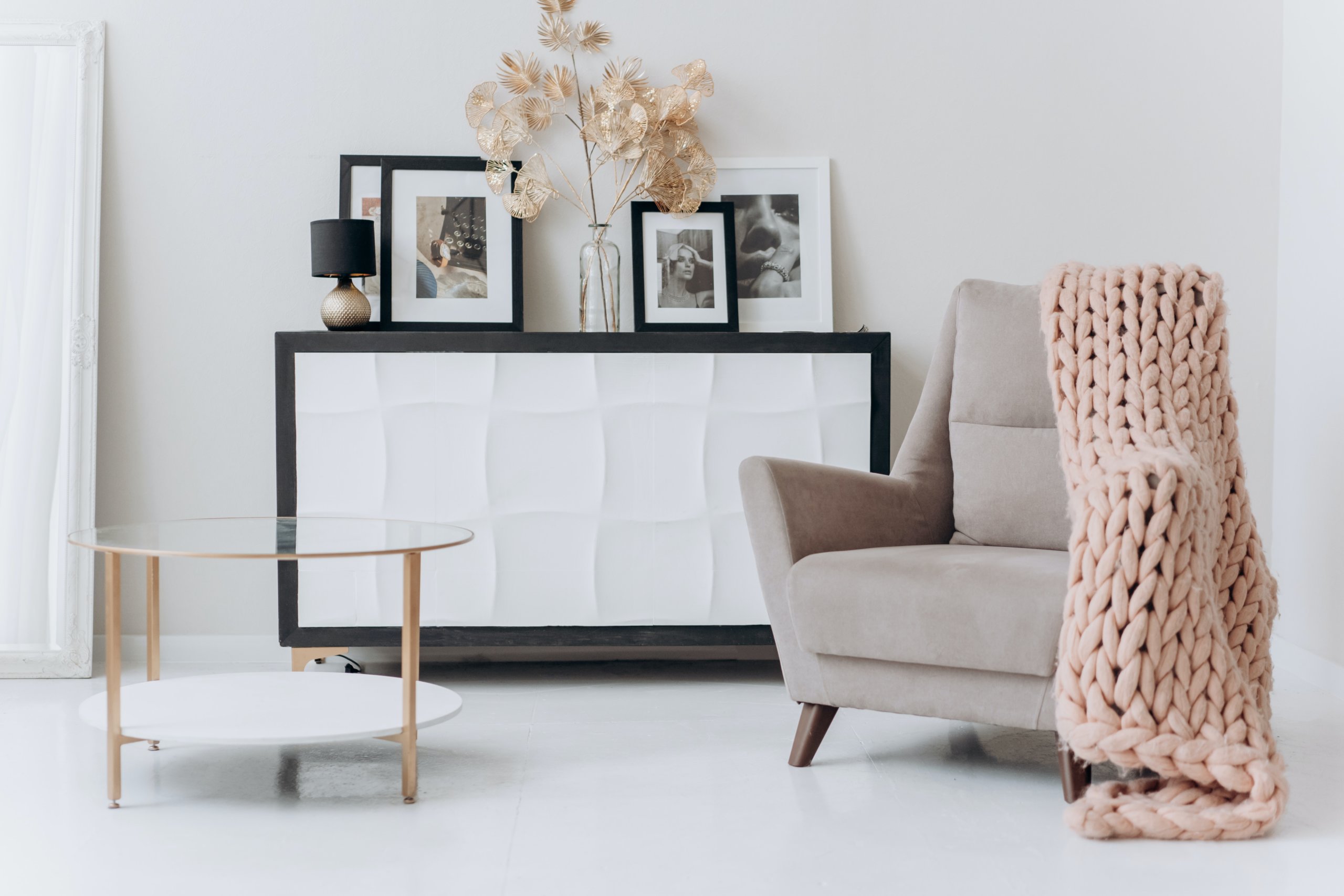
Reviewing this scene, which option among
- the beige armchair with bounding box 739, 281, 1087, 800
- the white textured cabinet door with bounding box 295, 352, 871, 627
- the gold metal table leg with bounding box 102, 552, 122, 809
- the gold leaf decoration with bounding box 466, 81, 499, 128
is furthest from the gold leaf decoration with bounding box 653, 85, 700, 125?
the gold metal table leg with bounding box 102, 552, 122, 809

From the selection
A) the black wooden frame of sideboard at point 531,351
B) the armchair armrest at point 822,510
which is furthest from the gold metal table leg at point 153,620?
the armchair armrest at point 822,510

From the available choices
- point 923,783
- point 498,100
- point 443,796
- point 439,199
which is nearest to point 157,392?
point 439,199

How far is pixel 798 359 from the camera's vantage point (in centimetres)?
273

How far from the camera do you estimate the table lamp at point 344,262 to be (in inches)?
106

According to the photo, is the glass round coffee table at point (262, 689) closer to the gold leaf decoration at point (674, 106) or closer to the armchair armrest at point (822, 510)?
the armchair armrest at point (822, 510)

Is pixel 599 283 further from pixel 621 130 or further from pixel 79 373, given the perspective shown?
pixel 79 373

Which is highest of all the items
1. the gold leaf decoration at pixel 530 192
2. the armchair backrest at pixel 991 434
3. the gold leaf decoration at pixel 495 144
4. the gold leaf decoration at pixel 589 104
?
the gold leaf decoration at pixel 589 104

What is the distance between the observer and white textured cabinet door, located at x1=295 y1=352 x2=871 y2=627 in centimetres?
270

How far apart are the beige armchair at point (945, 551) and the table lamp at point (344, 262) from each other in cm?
119

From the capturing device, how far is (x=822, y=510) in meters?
2.17

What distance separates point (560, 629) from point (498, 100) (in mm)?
1420

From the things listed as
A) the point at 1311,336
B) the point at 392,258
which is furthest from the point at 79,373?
the point at 1311,336

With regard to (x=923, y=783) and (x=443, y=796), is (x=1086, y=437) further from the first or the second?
(x=443, y=796)

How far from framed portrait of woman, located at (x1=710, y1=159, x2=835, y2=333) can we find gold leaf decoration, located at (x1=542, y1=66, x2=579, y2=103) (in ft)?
1.46
